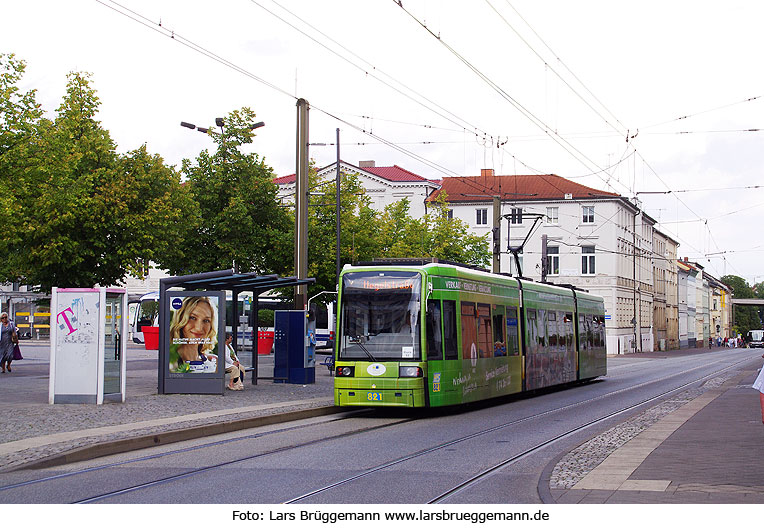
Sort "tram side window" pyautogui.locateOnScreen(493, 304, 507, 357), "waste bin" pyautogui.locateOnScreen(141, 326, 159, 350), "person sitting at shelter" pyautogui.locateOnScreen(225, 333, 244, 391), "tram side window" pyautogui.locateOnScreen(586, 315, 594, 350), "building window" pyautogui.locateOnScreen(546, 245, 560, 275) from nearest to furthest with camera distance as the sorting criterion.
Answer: "tram side window" pyautogui.locateOnScreen(493, 304, 507, 357), "person sitting at shelter" pyautogui.locateOnScreen(225, 333, 244, 391), "tram side window" pyautogui.locateOnScreen(586, 315, 594, 350), "waste bin" pyautogui.locateOnScreen(141, 326, 159, 350), "building window" pyautogui.locateOnScreen(546, 245, 560, 275)

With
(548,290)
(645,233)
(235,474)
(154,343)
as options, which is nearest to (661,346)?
(645,233)

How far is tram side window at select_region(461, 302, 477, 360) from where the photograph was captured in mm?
19953

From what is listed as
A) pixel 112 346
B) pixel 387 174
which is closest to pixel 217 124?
pixel 112 346

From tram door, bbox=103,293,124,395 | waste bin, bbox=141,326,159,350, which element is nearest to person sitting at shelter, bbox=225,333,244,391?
tram door, bbox=103,293,124,395

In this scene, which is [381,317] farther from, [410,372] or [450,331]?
[450,331]

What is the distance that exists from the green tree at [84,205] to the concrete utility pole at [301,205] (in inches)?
300

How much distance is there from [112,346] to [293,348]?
7424mm

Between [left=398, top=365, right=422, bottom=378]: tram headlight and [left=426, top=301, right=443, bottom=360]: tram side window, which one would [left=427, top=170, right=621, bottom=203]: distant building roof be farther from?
[left=398, top=365, right=422, bottom=378]: tram headlight

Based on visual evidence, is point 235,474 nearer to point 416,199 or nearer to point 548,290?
point 548,290

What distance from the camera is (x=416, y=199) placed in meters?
80.2

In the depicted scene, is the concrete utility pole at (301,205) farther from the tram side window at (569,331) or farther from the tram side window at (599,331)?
the tram side window at (599,331)

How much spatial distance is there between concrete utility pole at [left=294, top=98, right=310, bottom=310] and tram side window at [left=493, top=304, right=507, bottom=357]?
16.8ft

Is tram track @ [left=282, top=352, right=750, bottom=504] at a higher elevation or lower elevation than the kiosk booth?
lower

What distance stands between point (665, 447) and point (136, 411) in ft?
31.1
